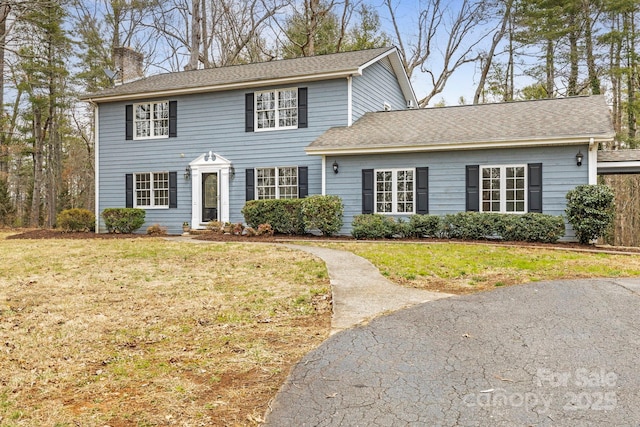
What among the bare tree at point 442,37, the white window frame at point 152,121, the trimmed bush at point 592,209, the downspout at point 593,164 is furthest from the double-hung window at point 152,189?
the bare tree at point 442,37

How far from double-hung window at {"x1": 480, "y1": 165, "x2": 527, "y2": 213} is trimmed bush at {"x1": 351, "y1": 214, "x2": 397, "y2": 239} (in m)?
2.42

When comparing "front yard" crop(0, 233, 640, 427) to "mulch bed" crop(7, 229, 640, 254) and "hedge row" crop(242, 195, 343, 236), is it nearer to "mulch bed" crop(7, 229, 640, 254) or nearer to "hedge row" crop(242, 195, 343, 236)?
"mulch bed" crop(7, 229, 640, 254)

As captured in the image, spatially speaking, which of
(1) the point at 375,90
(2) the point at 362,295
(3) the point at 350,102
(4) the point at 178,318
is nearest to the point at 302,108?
(3) the point at 350,102

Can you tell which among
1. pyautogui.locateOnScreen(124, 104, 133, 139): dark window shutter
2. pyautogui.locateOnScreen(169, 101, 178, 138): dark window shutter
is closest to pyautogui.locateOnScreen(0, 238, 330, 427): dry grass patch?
pyautogui.locateOnScreen(169, 101, 178, 138): dark window shutter

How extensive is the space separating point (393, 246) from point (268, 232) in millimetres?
4263

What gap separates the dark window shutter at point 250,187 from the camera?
1553 centimetres

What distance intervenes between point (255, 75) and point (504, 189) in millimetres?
8599

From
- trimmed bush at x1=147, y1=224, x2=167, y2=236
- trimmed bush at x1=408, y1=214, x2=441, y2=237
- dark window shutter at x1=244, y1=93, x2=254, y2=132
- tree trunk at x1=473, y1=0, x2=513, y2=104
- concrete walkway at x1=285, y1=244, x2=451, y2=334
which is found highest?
tree trunk at x1=473, y1=0, x2=513, y2=104

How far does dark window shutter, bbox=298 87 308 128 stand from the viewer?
15.2m

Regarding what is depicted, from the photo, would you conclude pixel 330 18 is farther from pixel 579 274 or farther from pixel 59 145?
pixel 579 274

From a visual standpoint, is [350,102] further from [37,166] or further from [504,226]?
[37,166]

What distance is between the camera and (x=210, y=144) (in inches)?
640

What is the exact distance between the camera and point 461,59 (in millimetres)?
26344

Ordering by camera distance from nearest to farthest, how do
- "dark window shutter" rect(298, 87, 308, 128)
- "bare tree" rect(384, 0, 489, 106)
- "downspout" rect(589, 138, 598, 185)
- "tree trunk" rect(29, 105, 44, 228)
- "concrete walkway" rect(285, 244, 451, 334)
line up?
"concrete walkway" rect(285, 244, 451, 334), "downspout" rect(589, 138, 598, 185), "dark window shutter" rect(298, 87, 308, 128), "tree trunk" rect(29, 105, 44, 228), "bare tree" rect(384, 0, 489, 106)
